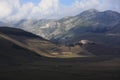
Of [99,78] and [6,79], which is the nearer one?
[6,79]

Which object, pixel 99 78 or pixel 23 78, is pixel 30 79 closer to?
pixel 23 78

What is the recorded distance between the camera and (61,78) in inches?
5030

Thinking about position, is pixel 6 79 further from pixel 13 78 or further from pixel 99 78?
pixel 99 78

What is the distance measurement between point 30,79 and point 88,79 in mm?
22469

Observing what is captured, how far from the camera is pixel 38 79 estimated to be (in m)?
122

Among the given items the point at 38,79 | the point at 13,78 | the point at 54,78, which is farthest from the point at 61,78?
the point at 13,78

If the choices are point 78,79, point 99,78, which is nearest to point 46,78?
point 78,79

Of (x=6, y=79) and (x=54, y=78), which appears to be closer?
(x=6, y=79)

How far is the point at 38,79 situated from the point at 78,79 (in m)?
15.5

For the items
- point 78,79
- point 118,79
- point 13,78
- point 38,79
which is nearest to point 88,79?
point 78,79

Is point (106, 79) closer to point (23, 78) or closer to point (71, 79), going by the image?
point (71, 79)

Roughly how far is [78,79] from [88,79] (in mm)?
3898

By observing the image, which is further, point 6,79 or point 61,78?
point 61,78

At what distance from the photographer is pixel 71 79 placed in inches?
4889
